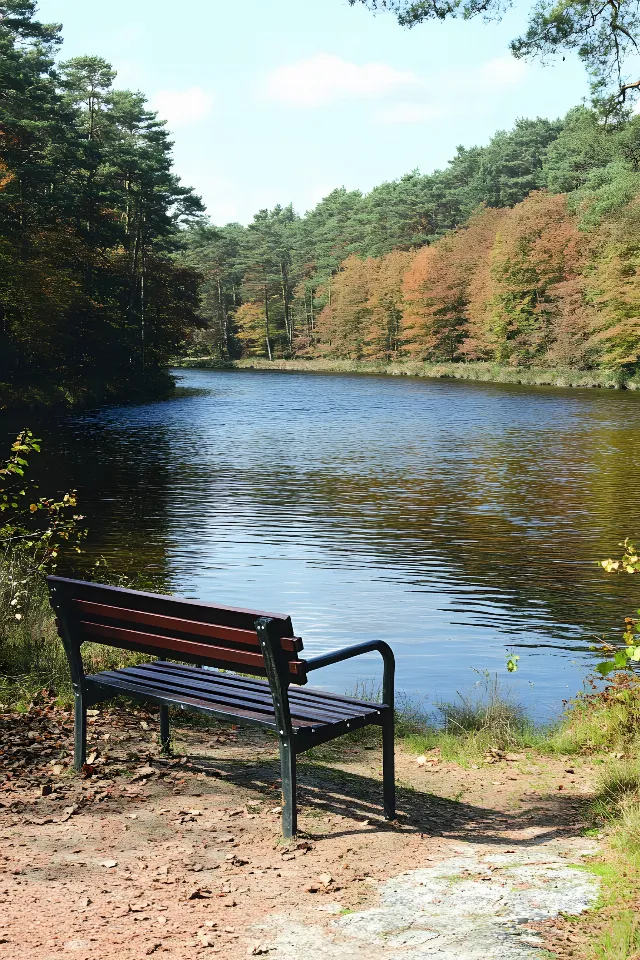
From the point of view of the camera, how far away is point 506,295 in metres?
71.4

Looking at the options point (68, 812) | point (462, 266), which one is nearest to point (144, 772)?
point (68, 812)

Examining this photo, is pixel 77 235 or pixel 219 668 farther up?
pixel 77 235

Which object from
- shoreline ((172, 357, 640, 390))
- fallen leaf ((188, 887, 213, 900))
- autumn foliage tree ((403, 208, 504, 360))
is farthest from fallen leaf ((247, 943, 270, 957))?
autumn foliage tree ((403, 208, 504, 360))

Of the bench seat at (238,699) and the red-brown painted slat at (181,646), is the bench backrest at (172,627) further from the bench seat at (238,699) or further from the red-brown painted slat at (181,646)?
the bench seat at (238,699)

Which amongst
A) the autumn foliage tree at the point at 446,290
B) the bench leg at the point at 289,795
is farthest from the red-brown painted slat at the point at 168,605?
the autumn foliage tree at the point at 446,290

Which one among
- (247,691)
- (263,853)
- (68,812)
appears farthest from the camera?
(247,691)

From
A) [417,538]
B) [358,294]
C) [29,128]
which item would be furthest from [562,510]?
[358,294]

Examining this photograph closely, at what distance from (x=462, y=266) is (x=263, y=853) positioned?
80869 millimetres

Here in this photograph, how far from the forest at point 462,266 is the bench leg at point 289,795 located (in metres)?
33.1

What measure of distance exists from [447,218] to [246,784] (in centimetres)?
9799

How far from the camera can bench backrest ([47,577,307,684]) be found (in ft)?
14.5

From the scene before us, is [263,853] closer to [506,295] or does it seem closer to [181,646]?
[181,646]

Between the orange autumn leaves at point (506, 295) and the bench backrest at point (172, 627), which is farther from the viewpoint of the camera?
the orange autumn leaves at point (506, 295)

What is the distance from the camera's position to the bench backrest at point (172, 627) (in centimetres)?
443
